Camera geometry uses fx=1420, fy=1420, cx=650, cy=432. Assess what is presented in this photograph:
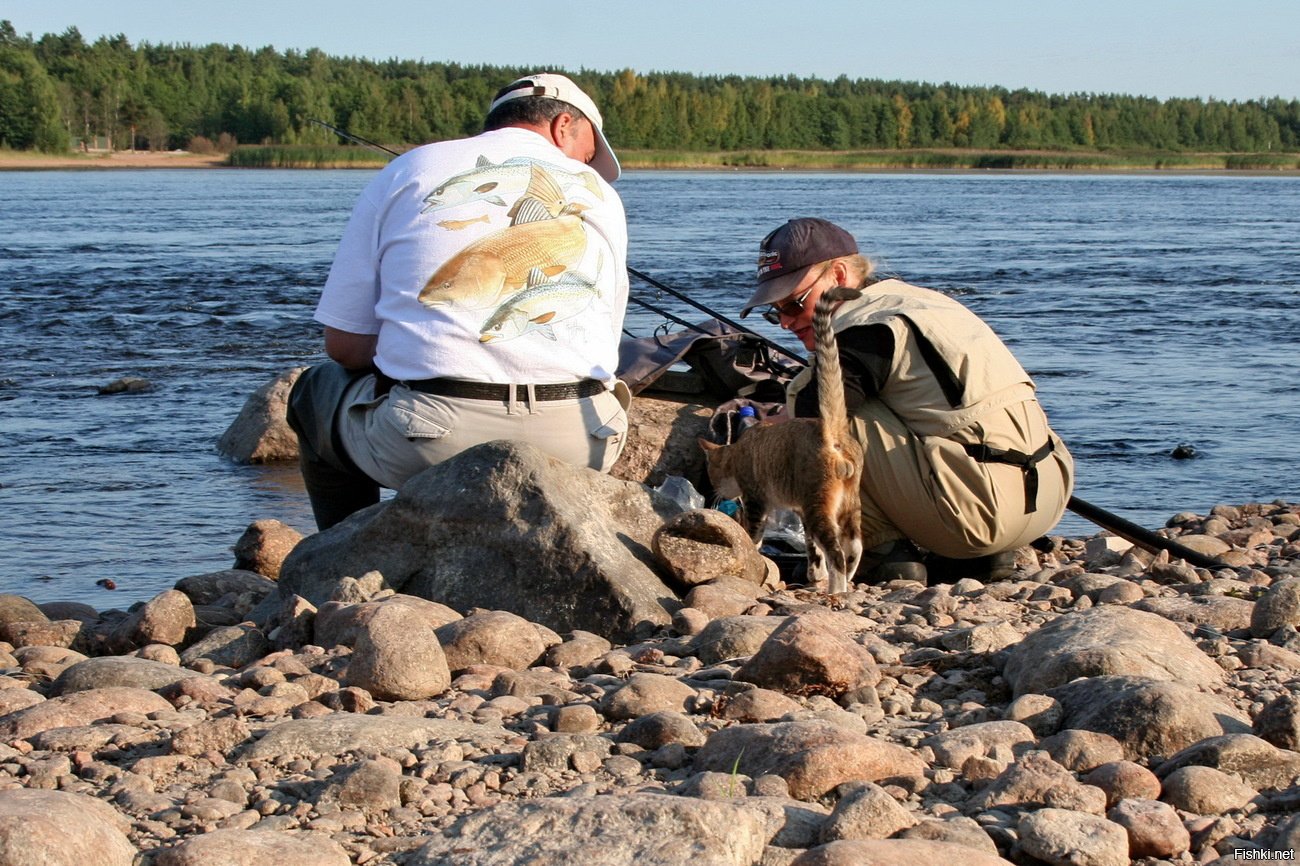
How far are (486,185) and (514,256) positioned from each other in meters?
0.26

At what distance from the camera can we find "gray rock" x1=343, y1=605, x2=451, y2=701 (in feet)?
12.0

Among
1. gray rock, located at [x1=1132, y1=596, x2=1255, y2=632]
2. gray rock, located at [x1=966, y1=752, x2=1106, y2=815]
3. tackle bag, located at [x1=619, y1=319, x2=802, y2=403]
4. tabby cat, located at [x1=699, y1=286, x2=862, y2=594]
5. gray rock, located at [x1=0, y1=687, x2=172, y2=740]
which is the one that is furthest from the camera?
tackle bag, located at [x1=619, y1=319, x2=802, y2=403]

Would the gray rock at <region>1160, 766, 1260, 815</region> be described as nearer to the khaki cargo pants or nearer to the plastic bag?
the khaki cargo pants

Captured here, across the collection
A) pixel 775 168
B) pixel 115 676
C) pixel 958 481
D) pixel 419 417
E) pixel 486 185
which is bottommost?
pixel 115 676

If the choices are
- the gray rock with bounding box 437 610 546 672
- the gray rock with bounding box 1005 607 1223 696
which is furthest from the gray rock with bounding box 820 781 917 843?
A: the gray rock with bounding box 437 610 546 672

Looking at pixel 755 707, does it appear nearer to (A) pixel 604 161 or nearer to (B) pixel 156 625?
(B) pixel 156 625

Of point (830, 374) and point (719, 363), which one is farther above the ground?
point (830, 374)

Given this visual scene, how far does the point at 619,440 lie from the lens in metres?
5.19

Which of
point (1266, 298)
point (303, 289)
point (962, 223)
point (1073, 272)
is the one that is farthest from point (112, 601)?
point (962, 223)

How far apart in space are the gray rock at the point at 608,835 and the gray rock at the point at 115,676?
4.79 ft

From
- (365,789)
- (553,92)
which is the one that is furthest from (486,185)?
(365,789)

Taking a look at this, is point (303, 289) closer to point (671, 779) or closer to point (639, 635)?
point (639, 635)

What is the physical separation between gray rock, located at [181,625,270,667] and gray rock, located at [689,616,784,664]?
1.31m

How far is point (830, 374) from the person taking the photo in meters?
4.88
